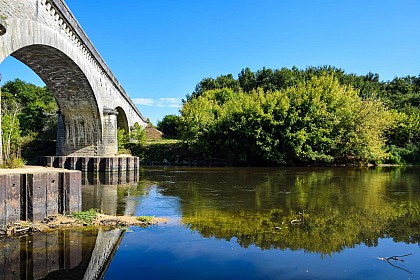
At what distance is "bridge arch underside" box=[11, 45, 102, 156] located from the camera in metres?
21.0

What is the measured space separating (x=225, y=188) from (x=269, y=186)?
2.40m

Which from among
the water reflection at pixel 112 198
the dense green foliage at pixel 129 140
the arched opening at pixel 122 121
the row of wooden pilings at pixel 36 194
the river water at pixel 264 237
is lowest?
the river water at pixel 264 237

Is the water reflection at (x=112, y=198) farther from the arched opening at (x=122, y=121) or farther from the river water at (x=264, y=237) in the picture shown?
the arched opening at (x=122, y=121)

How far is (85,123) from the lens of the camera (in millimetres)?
30766

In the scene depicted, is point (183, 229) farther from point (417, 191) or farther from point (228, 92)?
point (228, 92)

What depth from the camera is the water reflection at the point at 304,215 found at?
893 cm

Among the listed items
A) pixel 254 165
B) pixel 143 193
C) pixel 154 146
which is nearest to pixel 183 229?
pixel 143 193

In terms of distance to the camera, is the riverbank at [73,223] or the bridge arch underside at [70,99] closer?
the riverbank at [73,223]

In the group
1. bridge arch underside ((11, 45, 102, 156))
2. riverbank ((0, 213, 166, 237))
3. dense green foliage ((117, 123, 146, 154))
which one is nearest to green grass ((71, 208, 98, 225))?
riverbank ((0, 213, 166, 237))

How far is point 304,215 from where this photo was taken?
11.5 m

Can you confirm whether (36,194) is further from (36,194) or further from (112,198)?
(112,198)

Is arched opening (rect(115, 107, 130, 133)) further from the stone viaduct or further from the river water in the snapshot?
the river water

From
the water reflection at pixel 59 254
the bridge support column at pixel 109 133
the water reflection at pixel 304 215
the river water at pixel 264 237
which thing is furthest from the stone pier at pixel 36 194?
the bridge support column at pixel 109 133

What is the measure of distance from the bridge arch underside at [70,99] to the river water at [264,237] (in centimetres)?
908
